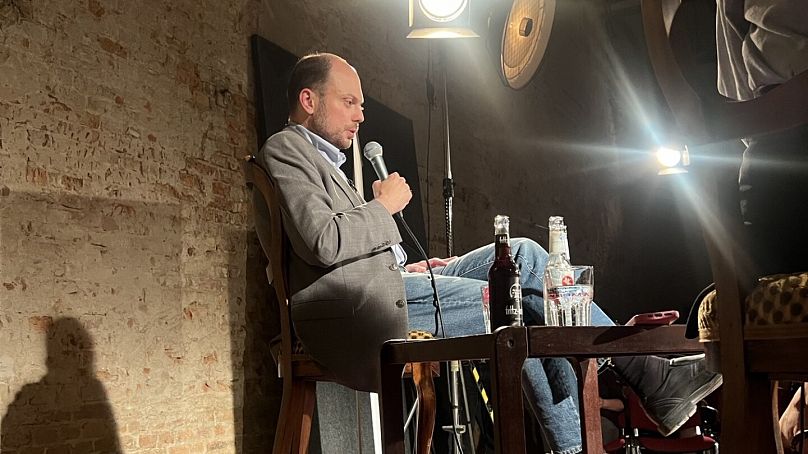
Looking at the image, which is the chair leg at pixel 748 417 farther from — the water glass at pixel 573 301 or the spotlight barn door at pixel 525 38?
the spotlight barn door at pixel 525 38

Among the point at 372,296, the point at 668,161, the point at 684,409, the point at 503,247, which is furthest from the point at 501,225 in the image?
the point at 668,161

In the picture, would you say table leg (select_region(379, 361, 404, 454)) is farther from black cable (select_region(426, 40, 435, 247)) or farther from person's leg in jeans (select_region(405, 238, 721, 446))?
black cable (select_region(426, 40, 435, 247))

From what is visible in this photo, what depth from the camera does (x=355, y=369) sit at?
6.81 ft

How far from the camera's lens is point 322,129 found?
2592mm

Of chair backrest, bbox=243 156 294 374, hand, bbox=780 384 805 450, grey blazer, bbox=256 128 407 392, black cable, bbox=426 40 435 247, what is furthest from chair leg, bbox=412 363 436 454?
black cable, bbox=426 40 435 247

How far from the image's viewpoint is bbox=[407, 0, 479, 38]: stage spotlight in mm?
3785

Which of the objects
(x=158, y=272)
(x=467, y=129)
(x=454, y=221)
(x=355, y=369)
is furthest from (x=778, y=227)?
(x=467, y=129)

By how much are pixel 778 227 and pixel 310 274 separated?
126cm

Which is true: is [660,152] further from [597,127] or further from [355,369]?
[355,369]

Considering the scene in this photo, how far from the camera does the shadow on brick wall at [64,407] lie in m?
2.52

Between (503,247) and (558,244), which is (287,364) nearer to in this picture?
(503,247)

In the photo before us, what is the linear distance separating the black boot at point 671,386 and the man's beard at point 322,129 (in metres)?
1.18

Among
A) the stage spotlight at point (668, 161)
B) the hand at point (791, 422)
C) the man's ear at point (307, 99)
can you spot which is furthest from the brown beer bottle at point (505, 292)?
the stage spotlight at point (668, 161)

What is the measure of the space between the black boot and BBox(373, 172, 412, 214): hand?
765 millimetres
